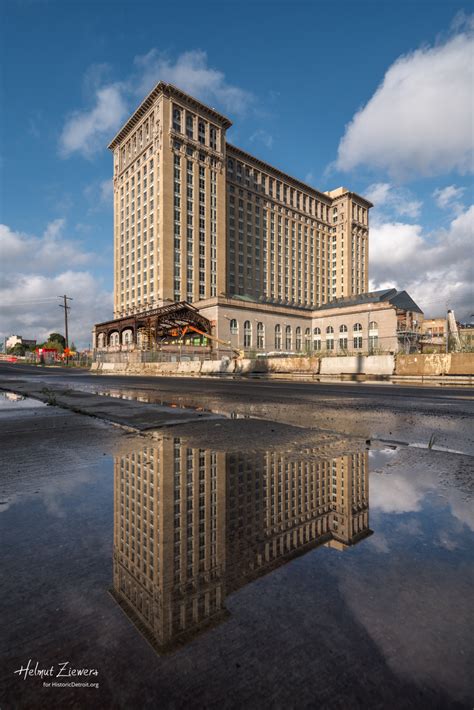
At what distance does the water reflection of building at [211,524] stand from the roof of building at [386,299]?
70087 mm

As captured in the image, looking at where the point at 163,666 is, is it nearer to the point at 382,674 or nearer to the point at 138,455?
the point at 382,674

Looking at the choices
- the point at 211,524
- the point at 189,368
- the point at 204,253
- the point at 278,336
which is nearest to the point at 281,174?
the point at 204,253

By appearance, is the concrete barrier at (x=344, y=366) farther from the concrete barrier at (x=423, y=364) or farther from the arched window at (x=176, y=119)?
the arched window at (x=176, y=119)

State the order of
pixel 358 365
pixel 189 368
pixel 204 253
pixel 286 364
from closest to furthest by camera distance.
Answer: pixel 358 365 < pixel 286 364 < pixel 189 368 < pixel 204 253

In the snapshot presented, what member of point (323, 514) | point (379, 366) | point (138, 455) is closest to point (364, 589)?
point (323, 514)

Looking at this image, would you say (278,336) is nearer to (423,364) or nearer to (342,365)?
(342,365)

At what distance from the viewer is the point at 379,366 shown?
19.8 metres

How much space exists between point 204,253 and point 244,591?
3041 inches

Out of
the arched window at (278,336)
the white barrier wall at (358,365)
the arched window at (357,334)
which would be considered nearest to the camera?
the white barrier wall at (358,365)

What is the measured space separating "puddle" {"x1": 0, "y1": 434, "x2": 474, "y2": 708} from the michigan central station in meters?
48.8

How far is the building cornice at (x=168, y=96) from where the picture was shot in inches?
2747

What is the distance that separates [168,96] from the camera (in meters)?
70.5

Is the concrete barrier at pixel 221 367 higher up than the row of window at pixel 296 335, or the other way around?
the row of window at pixel 296 335

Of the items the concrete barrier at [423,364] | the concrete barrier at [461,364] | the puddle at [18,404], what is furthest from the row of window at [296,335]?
the puddle at [18,404]
